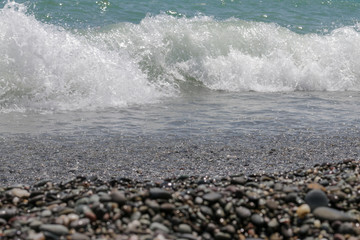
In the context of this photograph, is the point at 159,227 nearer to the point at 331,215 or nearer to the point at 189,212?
the point at 189,212

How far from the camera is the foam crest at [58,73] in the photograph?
726cm

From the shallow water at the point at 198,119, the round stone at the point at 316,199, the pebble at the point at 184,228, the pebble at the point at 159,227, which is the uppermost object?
the shallow water at the point at 198,119

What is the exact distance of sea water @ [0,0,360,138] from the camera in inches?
249

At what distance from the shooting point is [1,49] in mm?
7977

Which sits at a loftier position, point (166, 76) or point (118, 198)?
point (166, 76)

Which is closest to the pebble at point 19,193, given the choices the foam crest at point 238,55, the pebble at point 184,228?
the pebble at point 184,228

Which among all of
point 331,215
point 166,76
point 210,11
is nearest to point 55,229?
point 331,215

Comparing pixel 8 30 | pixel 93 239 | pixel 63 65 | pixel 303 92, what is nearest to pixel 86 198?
pixel 93 239

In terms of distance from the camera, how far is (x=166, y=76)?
30.1 ft

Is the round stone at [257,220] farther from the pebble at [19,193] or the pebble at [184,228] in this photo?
the pebble at [19,193]

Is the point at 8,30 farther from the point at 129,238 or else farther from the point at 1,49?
the point at 129,238

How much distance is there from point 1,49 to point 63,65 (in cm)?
91

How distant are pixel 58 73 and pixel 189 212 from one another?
17.5 ft

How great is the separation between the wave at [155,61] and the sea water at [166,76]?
21mm
